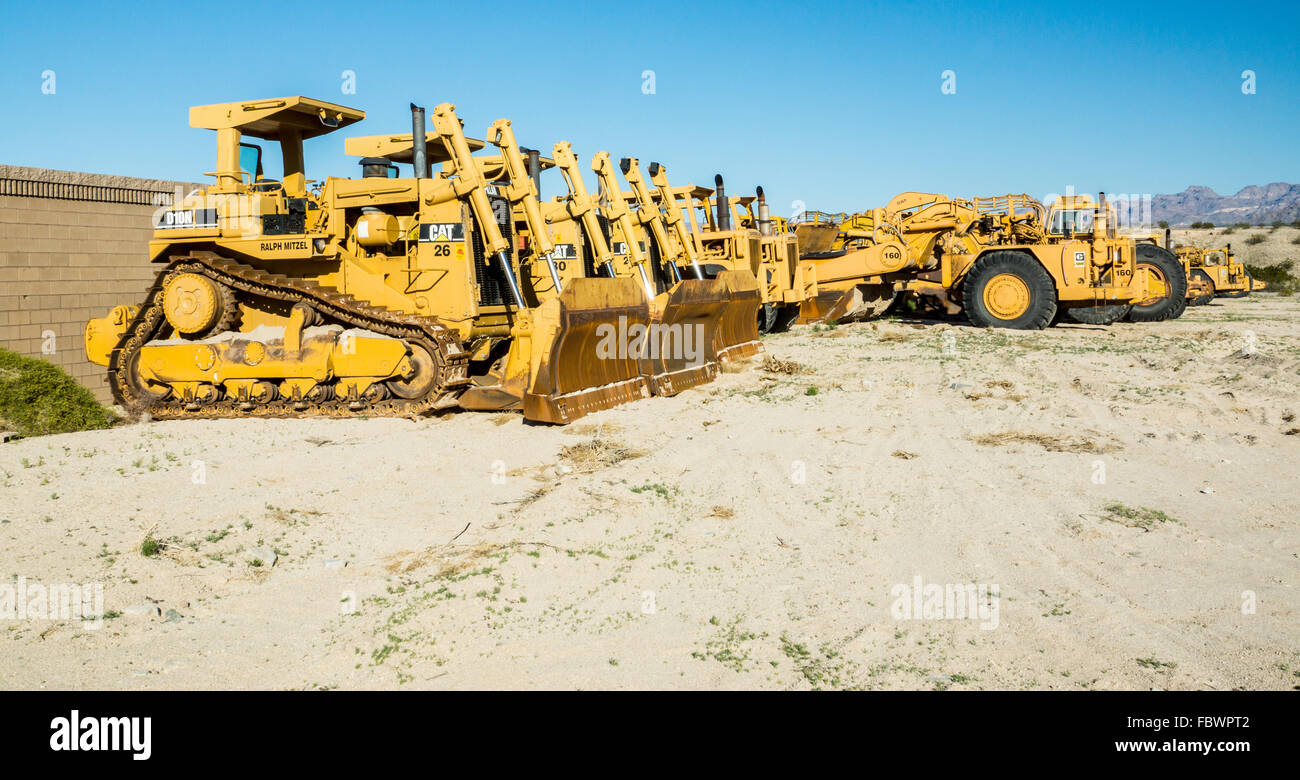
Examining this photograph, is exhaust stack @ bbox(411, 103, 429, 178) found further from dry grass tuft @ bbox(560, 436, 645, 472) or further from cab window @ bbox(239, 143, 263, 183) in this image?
dry grass tuft @ bbox(560, 436, 645, 472)

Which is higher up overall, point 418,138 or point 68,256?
point 418,138

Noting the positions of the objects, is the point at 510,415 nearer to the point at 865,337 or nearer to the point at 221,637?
the point at 221,637

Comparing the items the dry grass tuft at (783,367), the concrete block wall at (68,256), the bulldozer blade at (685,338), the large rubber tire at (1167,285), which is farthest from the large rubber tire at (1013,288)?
the concrete block wall at (68,256)

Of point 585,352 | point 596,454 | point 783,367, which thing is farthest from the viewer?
point 783,367

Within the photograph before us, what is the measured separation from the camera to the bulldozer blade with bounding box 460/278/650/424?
35.0 feet

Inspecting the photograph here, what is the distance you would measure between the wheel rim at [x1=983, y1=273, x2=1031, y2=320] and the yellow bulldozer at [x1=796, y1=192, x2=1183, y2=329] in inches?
0.8

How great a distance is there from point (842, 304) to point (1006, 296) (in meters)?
→ 3.57

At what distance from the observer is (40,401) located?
11.2 meters

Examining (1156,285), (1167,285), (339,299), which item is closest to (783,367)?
(339,299)

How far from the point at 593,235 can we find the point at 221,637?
34.6ft

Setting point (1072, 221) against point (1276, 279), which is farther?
point (1276, 279)

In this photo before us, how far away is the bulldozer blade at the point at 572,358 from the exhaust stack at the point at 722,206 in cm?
843

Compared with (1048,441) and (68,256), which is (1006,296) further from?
(68,256)

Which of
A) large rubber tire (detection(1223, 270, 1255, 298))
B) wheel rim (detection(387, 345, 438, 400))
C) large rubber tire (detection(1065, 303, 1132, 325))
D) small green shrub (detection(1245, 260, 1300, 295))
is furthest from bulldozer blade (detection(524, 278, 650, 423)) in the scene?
small green shrub (detection(1245, 260, 1300, 295))
